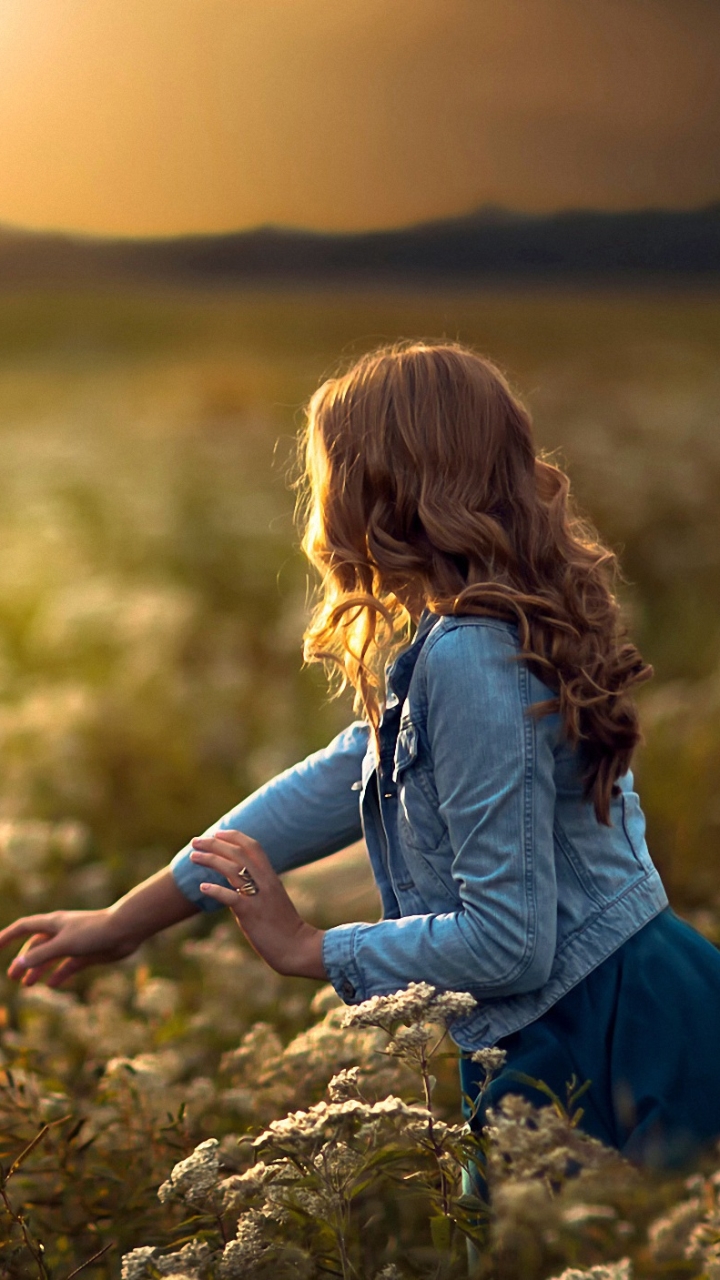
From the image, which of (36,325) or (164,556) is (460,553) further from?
(36,325)

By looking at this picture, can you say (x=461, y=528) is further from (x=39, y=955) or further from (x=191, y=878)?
(x=39, y=955)

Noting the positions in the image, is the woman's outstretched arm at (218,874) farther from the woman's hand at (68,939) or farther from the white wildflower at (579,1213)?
the white wildflower at (579,1213)

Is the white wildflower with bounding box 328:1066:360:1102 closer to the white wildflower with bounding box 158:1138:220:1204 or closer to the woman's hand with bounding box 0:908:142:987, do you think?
the white wildflower with bounding box 158:1138:220:1204

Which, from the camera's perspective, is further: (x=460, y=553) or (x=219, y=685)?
(x=219, y=685)

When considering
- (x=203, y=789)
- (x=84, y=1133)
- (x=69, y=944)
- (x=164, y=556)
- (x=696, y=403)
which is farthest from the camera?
(x=696, y=403)

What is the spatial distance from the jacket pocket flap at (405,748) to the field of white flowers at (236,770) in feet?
1.00

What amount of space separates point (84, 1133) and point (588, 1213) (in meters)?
1.24

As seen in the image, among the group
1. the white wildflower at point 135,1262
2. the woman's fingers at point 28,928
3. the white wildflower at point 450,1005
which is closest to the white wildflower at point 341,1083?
the white wildflower at point 450,1005

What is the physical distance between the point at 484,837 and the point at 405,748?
17 centimetres

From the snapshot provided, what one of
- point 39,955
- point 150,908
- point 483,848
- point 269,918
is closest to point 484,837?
point 483,848

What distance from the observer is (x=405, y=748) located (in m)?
1.48

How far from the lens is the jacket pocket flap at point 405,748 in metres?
1.46

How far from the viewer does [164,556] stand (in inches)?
179

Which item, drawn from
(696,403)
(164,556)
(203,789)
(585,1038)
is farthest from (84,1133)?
(696,403)
